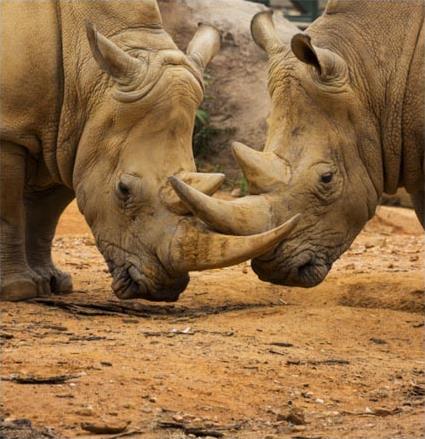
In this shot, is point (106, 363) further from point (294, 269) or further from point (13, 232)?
point (13, 232)

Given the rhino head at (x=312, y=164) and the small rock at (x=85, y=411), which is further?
the rhino head at (x=312, y=164)

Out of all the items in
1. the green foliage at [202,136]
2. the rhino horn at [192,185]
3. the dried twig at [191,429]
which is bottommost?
the green foliage at [202,136]

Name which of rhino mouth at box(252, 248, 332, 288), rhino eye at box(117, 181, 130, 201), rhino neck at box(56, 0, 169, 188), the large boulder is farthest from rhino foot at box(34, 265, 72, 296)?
the large boulder

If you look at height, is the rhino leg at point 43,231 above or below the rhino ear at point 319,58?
below

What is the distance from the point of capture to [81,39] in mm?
8742

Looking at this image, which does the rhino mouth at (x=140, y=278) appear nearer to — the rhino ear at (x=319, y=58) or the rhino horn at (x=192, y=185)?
the rhino horn at (x=192, y=185)

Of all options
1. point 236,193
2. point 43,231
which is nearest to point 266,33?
point 43,231

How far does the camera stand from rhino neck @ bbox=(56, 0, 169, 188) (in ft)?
28.5

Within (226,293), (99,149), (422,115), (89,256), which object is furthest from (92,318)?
(89,256)

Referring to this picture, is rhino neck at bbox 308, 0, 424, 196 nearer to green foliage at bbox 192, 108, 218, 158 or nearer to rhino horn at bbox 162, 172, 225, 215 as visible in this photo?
rhino horn at bbox 162, 172, 225, 215

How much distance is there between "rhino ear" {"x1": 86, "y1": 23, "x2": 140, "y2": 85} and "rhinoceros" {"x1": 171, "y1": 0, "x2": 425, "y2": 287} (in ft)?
2.72

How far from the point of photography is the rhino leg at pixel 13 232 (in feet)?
28.9

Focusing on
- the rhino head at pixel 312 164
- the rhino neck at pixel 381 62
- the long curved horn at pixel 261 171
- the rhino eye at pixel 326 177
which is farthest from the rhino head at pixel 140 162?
the rhino neck at pixel 381 62

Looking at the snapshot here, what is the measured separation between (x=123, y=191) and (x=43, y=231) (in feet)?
5.43
